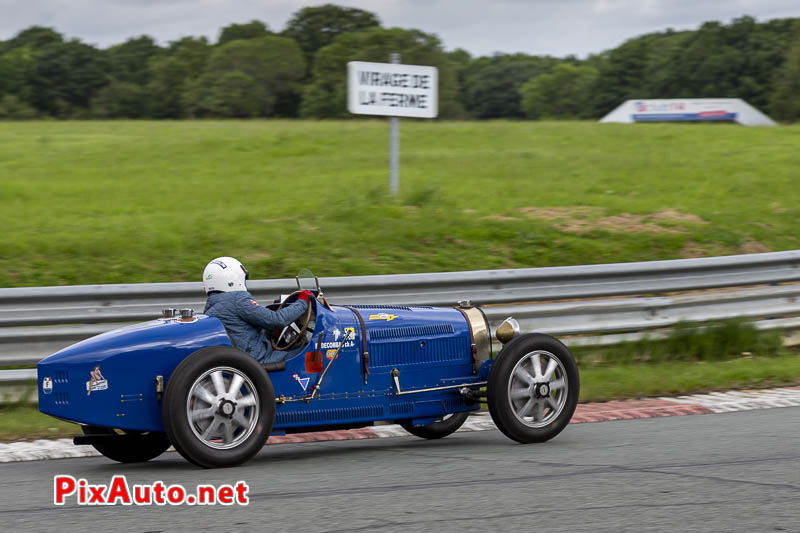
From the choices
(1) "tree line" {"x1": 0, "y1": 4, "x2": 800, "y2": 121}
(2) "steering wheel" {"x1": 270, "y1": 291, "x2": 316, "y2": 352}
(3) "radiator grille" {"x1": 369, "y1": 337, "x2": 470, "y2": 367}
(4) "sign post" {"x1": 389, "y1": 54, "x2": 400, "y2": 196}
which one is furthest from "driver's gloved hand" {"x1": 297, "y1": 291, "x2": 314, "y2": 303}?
(1) "tree line" {"x1": 0, "y1": 4, "x2": 800, "y2": 121}

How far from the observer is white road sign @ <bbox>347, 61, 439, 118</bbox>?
14.1 metres

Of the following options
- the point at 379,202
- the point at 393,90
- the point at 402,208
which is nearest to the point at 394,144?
the point at 393,90

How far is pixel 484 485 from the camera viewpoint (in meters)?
5.66

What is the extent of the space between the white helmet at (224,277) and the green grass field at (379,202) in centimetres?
432

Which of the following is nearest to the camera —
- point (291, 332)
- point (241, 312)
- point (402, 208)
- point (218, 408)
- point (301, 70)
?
point (218, 408)

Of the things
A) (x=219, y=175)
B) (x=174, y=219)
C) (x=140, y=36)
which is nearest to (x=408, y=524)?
(x=174, y=219)

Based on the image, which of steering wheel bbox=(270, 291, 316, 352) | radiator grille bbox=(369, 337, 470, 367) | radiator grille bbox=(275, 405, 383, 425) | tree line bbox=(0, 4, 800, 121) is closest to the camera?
radiator grille bbox=(275, 405, 383, 425)

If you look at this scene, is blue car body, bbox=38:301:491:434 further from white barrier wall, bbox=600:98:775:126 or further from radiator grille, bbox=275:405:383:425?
white barrier wall, bbox=600:98:775:126

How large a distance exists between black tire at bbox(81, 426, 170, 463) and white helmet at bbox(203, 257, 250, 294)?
3.36 feet

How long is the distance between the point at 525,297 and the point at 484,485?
4.71m

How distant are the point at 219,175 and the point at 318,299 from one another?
12.6 meters

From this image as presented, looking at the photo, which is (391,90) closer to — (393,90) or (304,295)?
(393,90)

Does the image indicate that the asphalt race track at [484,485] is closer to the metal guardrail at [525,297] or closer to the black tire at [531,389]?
the black tire at [531,389]

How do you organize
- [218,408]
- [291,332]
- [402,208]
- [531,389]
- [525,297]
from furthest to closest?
[402,208], [525,297], [531,389], [291,332], [218,408]
